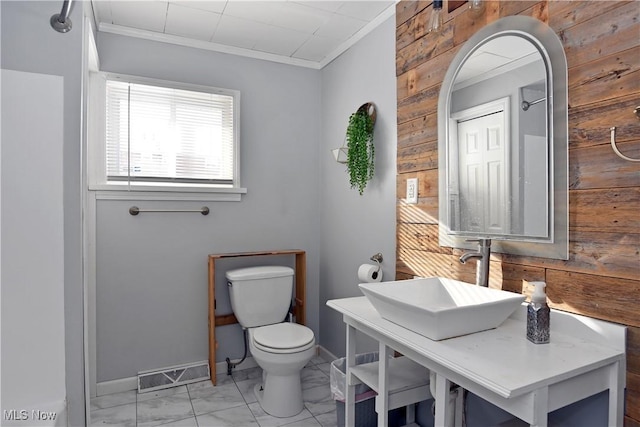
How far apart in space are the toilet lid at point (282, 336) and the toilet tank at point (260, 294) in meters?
0.14

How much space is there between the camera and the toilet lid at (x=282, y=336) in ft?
7.04

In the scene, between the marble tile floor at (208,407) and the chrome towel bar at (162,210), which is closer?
the marble tile floor at (208,407)

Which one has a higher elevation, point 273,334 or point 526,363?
point 526,363

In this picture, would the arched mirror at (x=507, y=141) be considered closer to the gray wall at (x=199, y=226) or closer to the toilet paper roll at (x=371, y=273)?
the toilet paper roll at (x=371, y=273)

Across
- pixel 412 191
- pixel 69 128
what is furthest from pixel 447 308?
pixel 69 128

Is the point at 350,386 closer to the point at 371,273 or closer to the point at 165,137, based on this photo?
the point at 371,273

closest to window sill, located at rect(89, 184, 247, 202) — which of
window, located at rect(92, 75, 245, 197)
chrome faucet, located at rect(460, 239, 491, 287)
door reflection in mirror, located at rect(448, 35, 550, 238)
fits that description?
window, located at rect(92, 75, 245, 197)

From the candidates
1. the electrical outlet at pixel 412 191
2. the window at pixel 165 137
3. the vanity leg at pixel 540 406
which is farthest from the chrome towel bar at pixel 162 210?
the vanity leg at pixel 540 406

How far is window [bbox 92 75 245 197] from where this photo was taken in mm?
2385

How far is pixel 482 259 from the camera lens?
151cm

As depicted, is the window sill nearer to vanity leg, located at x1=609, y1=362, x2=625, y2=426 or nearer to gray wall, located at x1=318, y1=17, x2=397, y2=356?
gray wall, located at x1=318, y1=17, x2=397, y2=356

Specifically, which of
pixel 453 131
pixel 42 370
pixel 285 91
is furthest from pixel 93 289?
pixel 453 131

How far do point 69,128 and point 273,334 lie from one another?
5.01 feet

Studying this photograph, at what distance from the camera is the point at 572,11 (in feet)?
4.21
